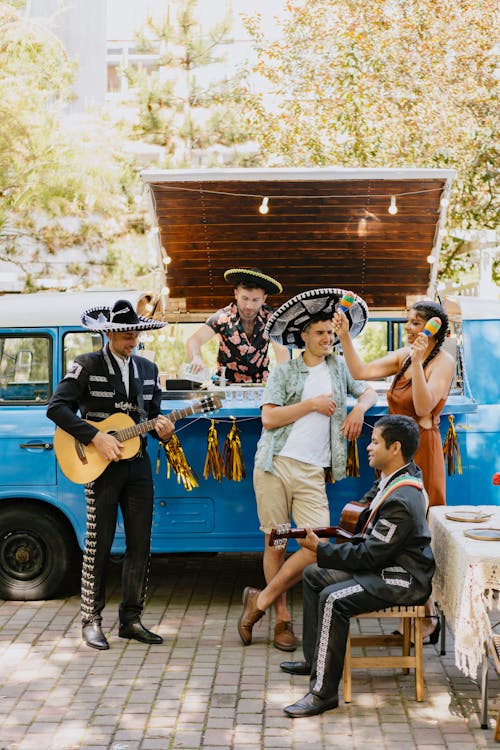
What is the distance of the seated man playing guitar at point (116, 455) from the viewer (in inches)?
235

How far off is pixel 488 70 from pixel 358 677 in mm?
10534

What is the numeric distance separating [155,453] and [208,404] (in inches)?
32.8

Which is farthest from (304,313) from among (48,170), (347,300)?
(48,170)

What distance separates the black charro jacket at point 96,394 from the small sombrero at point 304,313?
2.70 ft

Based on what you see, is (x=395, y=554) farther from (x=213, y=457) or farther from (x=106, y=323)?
(x=106, y=323)

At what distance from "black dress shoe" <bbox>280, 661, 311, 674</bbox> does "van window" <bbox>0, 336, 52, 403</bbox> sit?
242cm

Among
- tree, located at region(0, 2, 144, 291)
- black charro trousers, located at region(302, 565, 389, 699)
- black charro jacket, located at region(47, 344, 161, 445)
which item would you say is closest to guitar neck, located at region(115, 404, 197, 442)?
black charro jacket, located at region(47, 344, 161, 445)

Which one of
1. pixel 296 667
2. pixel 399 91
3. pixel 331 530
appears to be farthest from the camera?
pixel 399 91

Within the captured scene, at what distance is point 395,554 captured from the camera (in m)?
4.94

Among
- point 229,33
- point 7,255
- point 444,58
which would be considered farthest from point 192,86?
point 444,58

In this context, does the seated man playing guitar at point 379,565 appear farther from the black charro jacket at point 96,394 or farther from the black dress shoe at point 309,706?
the black charro jacket at point 96,394

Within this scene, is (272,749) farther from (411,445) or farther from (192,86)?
(192,86)

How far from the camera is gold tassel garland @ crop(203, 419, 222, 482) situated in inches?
252

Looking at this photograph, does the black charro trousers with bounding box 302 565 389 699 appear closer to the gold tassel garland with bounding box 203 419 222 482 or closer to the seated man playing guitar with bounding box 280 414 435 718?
the seated man playing guitar with bounding box 280 414 435 718
